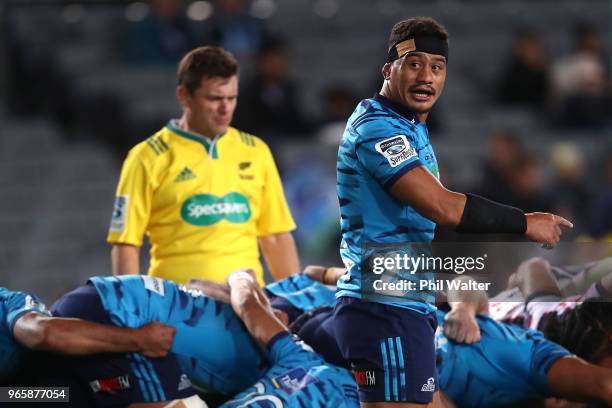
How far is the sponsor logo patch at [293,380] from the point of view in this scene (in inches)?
178

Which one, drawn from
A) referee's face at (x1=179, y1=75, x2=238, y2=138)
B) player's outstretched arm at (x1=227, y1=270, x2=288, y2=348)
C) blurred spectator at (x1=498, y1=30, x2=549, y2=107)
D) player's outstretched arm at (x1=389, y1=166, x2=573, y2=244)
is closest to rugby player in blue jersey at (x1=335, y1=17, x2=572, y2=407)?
player's outstretched arm at (x1=389, y1=166, x2=573, y2=244)

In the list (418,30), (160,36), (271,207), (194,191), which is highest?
(160,36)

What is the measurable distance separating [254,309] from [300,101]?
225 inches

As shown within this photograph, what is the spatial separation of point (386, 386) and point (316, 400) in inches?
25.7

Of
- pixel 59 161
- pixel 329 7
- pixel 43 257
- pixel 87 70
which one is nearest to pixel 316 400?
pixel 43 257

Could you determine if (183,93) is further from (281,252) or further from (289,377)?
(289,377)

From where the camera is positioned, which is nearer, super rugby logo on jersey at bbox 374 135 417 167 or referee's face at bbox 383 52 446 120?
super rugby logo on jersey at bbox 374 135 417 167

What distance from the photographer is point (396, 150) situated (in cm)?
388

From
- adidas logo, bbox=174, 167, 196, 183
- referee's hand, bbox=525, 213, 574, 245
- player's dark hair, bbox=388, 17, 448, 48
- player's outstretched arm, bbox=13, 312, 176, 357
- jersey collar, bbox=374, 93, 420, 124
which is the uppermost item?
player's dark hair, bbox=388, 17, 448, 48

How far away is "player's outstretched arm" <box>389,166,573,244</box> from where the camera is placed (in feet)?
12.6

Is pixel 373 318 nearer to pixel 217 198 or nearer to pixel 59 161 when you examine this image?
pixel 217 198

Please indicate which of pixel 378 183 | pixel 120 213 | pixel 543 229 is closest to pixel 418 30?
pixel 378 183

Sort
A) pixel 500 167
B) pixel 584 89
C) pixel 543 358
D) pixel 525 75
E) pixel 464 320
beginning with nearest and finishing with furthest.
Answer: pixel 543 358, pixel 464 320, pixel 500 167, pixel 584 89, pixel 525 75

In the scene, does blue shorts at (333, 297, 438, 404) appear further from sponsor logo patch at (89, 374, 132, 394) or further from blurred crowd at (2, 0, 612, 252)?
blurred crowd at (2, 0, 612, 252)
